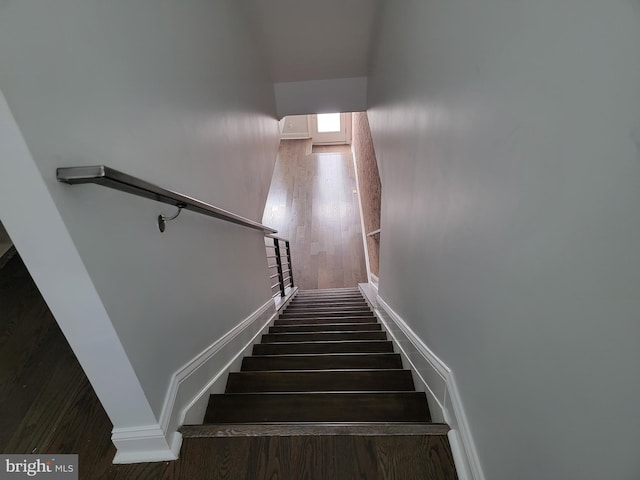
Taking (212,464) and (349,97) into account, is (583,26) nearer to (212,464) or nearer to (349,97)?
(212,464)

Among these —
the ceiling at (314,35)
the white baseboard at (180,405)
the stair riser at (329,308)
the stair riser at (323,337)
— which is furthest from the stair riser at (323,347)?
the ceiling at (314,35)

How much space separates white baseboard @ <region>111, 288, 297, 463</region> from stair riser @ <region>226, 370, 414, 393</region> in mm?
110

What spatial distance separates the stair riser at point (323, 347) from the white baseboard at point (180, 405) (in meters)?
0.37

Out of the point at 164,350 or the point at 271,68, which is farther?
the point at 271,68

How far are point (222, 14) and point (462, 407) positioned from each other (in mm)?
2550

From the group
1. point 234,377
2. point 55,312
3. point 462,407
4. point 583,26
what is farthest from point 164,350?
point 583,26

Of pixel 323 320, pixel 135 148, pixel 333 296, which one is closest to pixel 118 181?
pixel 135 148

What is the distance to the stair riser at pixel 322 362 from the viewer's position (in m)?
1.72

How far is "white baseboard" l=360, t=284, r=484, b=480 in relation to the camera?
0.86 meters

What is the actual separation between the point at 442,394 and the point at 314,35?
3.34 metres

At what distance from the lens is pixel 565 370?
499 millimetres

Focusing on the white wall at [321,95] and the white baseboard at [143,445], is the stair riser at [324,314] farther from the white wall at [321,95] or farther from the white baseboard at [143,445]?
the white wall at [321,95]

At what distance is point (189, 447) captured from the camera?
3.24 ft

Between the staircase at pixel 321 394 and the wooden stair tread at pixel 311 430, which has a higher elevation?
the wooden stair tread at pixel 311 430
